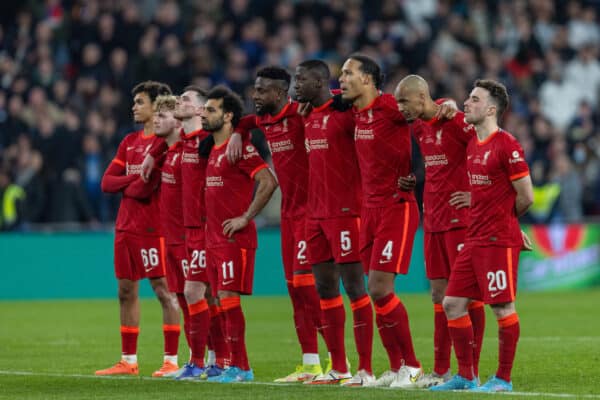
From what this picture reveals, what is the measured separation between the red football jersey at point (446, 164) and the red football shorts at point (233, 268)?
66.5 inches

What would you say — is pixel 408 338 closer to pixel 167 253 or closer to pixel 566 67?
pixel 167 253

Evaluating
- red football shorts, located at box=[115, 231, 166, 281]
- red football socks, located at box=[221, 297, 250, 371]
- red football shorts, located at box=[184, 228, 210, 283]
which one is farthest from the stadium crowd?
red football socks, located at box=[221, 297, 250, 371]

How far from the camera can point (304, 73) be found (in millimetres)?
11547

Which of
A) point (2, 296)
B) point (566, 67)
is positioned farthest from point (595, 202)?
point (2, 296)

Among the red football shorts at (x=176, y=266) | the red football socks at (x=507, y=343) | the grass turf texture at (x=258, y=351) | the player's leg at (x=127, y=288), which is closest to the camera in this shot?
the red football socks at (x=507, y=343)

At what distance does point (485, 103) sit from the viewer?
10.6m

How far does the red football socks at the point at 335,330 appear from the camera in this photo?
1145 centimetres

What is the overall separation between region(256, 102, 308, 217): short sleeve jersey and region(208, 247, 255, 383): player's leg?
68 centimetres

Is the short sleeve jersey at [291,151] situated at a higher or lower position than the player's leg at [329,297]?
higher

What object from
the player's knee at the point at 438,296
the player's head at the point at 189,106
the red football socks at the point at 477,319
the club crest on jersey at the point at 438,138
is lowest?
the red football socks at the point at 477,319

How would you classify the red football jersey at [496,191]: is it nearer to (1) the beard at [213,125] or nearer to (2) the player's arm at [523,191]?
(2) the player's arm at [523,191]

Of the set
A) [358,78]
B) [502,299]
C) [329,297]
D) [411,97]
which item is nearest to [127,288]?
[329,297]

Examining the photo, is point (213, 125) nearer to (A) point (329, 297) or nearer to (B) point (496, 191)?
(A) point (329, 297)

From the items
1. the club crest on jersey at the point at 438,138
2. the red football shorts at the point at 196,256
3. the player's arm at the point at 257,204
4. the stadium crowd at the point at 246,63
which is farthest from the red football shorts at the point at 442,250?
the stadium crowd at the point at 246,63
